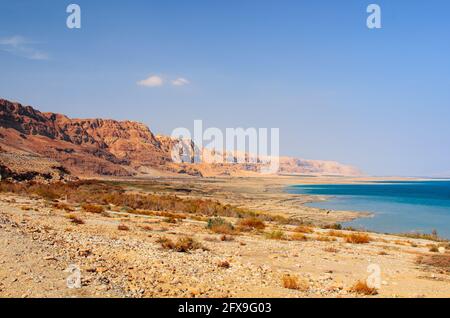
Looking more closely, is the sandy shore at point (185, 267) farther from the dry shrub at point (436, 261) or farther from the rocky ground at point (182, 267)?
the dry shrub at point (436, 261)

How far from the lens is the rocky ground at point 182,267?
897 cm

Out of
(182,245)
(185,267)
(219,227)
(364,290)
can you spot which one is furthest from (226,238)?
(364,290)

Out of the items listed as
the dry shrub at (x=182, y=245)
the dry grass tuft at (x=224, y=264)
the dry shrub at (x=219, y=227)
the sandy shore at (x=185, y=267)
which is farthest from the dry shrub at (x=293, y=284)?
the dry shrub at (x=219, y=227)

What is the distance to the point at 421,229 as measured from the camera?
130 feet

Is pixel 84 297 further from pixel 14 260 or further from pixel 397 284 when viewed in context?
pixel 397 284

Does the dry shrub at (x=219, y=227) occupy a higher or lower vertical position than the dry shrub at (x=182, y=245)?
lower

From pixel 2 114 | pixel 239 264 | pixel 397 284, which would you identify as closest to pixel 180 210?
pixel 239 264

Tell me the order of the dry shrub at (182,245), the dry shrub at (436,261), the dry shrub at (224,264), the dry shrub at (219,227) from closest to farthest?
the dry shrub at (224,264), the dry shrub at (182,245), the dry shrub at (436,261), the dry shrub at (219,227)

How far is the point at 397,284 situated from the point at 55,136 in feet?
522

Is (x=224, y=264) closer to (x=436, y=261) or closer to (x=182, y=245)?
(x=182, y=245)

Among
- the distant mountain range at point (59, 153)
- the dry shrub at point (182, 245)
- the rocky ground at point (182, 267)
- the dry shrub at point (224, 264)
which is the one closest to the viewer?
the rocky ground at point (182, 267)

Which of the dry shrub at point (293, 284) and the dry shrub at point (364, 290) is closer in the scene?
the dry shrub at point (364, 290)

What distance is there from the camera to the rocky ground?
29.4 feet

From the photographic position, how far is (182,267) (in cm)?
1145
